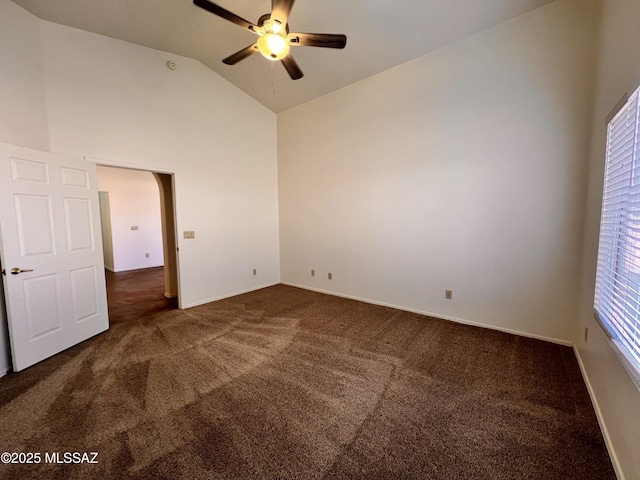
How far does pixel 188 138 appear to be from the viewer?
3.90 m

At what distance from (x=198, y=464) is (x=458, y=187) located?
11.8 ft

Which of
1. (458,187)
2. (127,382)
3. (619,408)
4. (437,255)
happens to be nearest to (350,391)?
(619,408)

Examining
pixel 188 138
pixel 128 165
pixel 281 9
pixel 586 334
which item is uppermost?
pixel 281 9

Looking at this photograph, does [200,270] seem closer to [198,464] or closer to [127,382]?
[127,382]

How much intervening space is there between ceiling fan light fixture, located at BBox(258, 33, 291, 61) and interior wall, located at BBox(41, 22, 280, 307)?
2.26 m

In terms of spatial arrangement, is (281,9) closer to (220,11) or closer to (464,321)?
(220,11)

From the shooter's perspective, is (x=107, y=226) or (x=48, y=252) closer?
(x=48, y=252)

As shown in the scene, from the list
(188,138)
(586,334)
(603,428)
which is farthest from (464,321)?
(188,138)

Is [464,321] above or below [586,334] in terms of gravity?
below

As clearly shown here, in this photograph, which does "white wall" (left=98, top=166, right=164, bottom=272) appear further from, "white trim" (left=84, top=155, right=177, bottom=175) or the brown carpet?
the brown carpet

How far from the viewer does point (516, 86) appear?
2793mm

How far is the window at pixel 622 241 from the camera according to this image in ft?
4.40

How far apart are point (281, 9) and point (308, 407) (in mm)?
3014

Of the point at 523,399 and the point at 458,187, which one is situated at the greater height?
the point at 458,187
